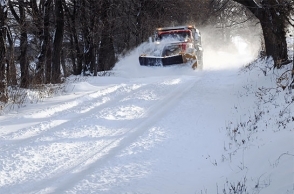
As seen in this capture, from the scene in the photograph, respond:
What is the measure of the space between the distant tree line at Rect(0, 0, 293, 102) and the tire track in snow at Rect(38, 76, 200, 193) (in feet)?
11.3

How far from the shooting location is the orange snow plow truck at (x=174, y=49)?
55.4 ft

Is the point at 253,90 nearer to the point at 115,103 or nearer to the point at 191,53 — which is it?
the point at 115,103

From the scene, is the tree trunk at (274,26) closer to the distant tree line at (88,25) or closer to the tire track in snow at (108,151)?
the distant tree line at (88,25)

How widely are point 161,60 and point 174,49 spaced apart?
1.44 m

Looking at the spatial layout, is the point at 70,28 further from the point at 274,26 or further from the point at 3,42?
the point at 274,26

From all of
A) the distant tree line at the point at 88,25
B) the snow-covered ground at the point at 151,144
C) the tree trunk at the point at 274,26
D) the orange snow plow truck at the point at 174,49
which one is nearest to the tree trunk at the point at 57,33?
the distant tree line at the point at 88,25

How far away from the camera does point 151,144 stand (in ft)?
19.9

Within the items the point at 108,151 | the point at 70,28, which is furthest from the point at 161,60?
the point at 108,151

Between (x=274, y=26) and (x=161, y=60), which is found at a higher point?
(x=274, y=26)

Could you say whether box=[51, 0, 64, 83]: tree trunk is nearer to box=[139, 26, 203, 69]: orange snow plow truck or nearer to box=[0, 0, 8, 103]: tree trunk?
box=[139, 26, 203, 69]: orange snow plow truck

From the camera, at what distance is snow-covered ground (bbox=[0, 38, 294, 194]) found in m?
4.46

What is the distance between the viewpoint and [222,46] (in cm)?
4488

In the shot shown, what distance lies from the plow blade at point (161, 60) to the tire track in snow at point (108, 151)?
24.4 feet

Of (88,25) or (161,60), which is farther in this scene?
(161,60)
